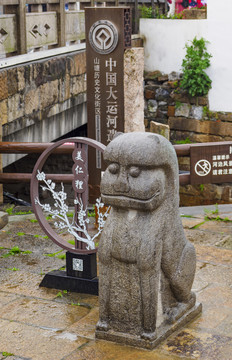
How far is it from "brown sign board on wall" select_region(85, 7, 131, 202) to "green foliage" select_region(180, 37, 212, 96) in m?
5.13

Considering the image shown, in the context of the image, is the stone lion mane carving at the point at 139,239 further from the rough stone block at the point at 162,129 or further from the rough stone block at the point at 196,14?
the rough stone block at the point at 196,14

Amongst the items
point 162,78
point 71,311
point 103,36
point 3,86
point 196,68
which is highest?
point 103,36

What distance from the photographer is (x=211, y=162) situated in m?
6.52

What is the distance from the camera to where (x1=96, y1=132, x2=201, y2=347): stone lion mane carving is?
3824 millimetres

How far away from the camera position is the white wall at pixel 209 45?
1103 cm

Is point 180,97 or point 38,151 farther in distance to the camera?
point 180,97

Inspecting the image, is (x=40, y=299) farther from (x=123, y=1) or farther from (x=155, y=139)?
(x=123, y=1)

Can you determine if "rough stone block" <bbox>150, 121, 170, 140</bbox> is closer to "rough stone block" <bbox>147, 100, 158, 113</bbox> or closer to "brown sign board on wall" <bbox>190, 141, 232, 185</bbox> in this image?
"brown sign board on wall" <bbox>190, 141, 232, 185</bbox>

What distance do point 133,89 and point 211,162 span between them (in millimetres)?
1091

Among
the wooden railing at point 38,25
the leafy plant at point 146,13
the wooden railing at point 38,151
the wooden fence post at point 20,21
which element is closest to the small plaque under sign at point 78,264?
the wooden railing at point 38,151

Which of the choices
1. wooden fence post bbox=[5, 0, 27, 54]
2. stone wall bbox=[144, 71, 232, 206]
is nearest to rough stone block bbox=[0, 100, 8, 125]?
wooden fence post bbox=[5, 0, 27, 54]

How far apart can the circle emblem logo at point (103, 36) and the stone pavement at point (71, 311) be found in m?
1.93

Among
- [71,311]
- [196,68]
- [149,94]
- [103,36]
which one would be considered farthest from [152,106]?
[71,311]

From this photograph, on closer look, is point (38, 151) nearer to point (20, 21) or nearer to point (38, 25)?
point (20, 21)
